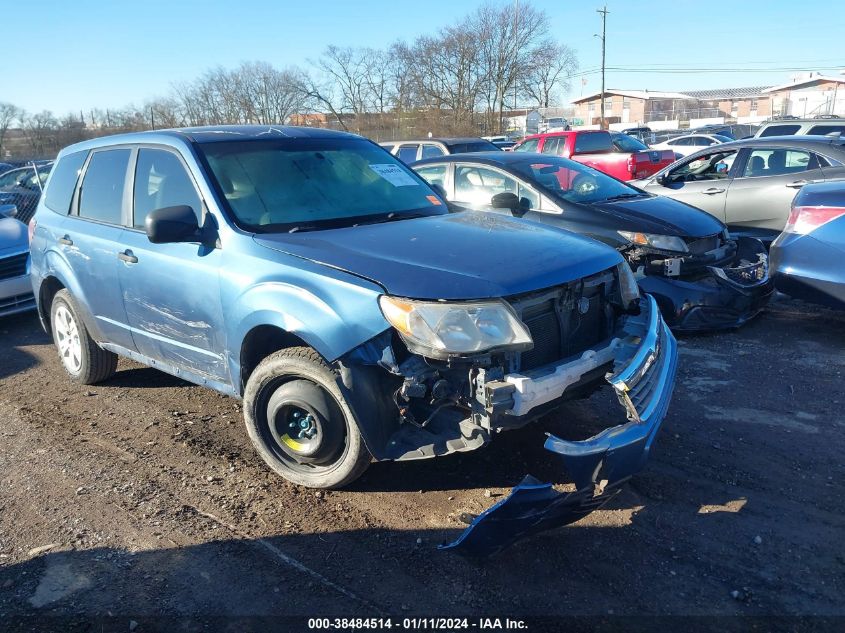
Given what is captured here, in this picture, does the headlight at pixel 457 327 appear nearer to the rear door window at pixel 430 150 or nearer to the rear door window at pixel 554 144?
the rear door window at pixel 430 150

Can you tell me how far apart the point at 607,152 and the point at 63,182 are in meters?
13.7

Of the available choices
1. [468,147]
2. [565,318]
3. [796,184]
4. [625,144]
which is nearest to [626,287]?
[565,318]

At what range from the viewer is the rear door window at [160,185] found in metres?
4.11

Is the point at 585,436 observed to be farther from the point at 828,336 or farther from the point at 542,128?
the point at 542,128

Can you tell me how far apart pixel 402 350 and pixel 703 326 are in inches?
149

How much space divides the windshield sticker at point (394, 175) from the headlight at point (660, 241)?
239cm

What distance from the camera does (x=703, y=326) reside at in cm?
592

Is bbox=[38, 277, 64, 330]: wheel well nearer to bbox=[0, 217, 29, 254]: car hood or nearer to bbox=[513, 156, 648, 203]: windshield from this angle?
bbox=[0, 217, 29, 254]: car hood

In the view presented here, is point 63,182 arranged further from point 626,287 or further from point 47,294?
point 626,287

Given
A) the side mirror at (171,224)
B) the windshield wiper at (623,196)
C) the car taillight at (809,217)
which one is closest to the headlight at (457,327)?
the side mirror at (171,224)

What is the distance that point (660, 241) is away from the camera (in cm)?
606

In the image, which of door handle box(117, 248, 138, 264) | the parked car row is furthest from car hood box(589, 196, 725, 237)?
door handle box(117, 248, 138, 264)

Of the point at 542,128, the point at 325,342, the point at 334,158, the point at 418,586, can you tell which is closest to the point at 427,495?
the point at 418,586

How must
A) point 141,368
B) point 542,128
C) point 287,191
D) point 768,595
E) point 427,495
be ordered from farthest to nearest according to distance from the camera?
point 542,128 < point 141,368 < point 287,191 < point 427,495 < point 768,595
